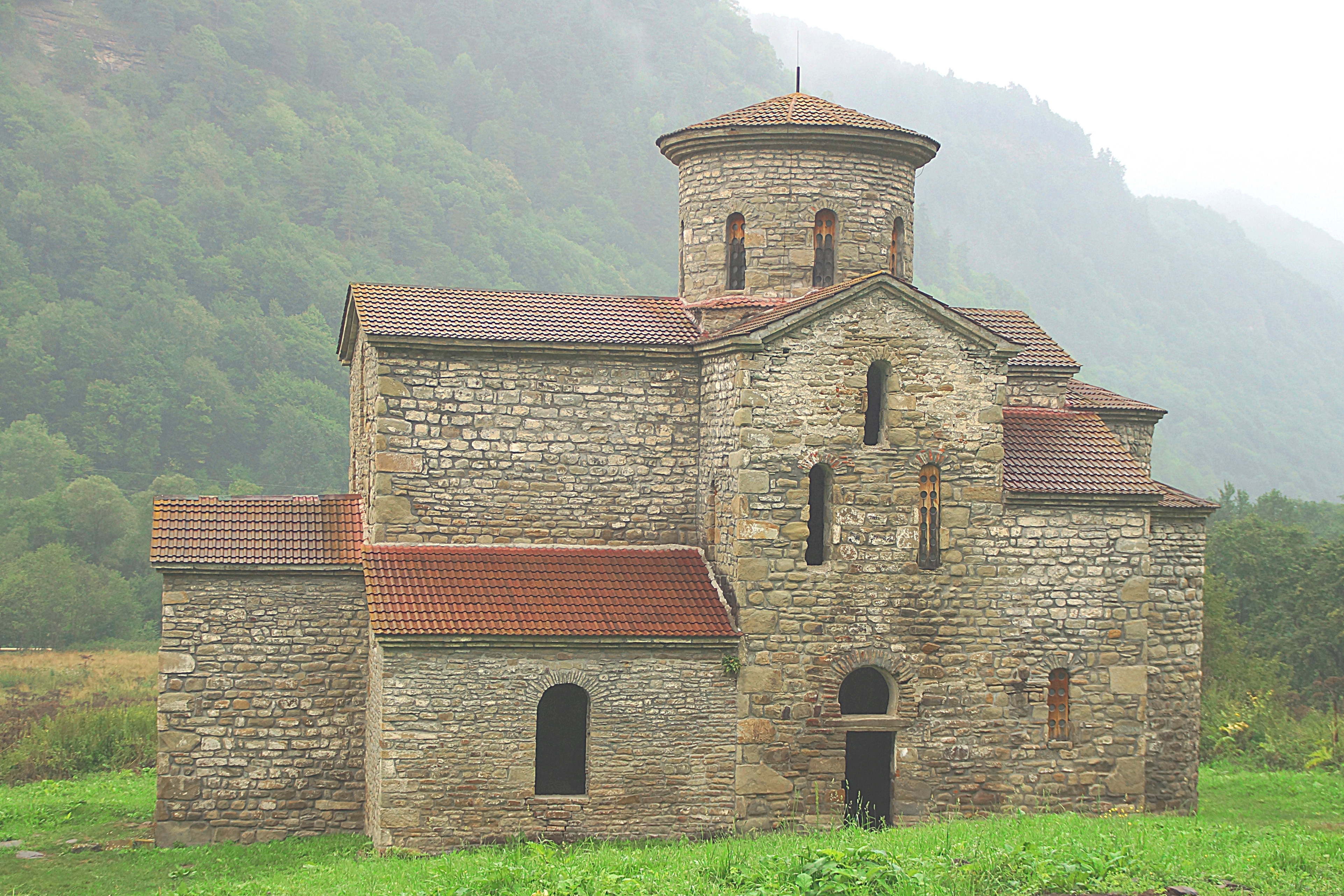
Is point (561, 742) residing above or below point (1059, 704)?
below

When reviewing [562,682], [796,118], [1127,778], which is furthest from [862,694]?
[796,118]

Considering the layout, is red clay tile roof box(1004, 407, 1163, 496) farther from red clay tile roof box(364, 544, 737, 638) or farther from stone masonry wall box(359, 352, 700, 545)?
red clay tile roof box(364, 544, 737, 638)

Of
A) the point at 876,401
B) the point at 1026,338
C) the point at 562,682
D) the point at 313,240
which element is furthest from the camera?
the point at 313,240

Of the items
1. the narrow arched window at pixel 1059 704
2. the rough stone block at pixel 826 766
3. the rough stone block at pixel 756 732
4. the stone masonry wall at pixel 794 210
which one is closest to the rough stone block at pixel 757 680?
the rough stone block at pixel 756 732

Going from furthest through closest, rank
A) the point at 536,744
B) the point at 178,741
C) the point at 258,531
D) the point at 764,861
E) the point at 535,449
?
the point at 258,531 < the point at 535,449 < the point at 178,741 < the point at 536,744 < the point at 764,861

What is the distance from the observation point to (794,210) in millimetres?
19922

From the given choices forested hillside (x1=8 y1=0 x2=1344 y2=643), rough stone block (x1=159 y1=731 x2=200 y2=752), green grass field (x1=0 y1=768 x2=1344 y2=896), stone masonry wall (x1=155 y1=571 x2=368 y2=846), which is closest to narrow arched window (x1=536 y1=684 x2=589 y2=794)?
green grass field (x1=0 y1=768 x2=1344 y2=896)

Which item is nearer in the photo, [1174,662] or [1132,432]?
[1174,662]

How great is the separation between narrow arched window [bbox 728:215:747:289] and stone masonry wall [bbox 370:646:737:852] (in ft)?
19.6

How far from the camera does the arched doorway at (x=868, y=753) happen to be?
1781 centimetres

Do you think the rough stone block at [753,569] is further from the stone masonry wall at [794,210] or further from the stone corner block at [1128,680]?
the stone corner block at [1128,680]

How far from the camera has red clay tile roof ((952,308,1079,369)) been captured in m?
21.2

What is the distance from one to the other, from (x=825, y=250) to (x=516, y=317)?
467cm

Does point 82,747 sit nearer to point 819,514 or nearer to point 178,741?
point 178,741
